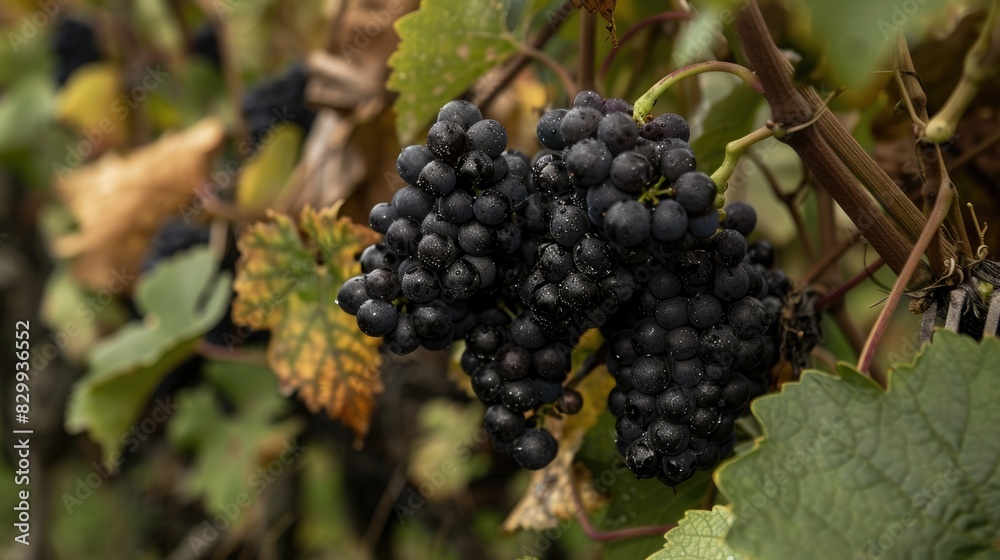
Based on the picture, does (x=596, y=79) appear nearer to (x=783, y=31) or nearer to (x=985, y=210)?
(x=783, y=31)

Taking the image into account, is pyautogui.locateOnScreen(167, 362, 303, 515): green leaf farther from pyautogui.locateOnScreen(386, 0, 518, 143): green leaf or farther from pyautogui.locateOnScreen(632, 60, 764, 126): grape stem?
pyautogui.locateOnScreen(632, 60, 764, 126): grape stem

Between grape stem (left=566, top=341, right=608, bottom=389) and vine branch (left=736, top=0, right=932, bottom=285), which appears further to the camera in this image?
grape stem (left=566, top=341, right=608, bottom=389)

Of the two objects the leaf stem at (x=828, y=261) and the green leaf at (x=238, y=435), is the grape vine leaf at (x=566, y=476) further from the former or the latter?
the green leaf at (x=238, y=435)

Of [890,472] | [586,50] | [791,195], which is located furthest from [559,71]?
[890,472]

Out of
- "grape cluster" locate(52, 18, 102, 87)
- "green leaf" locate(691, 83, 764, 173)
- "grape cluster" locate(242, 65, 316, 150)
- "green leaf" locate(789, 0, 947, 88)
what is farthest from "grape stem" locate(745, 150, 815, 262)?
"grape cluster" locate(52, 18, 102, 87)

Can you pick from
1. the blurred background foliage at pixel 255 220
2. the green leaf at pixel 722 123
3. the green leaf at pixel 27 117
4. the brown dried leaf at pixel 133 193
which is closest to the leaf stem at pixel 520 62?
the blurred background foliage at pixel 255 220

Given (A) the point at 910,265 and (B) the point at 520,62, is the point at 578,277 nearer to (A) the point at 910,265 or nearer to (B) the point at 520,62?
(A) the point at 910,265

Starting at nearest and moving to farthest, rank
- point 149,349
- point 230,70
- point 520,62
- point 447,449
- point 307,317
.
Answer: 1. point 307,317
2. point 520,62
3. point 149,349
4. point 230,70
5. point 447,449

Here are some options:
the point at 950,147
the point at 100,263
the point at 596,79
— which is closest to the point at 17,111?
the point at 100,263
